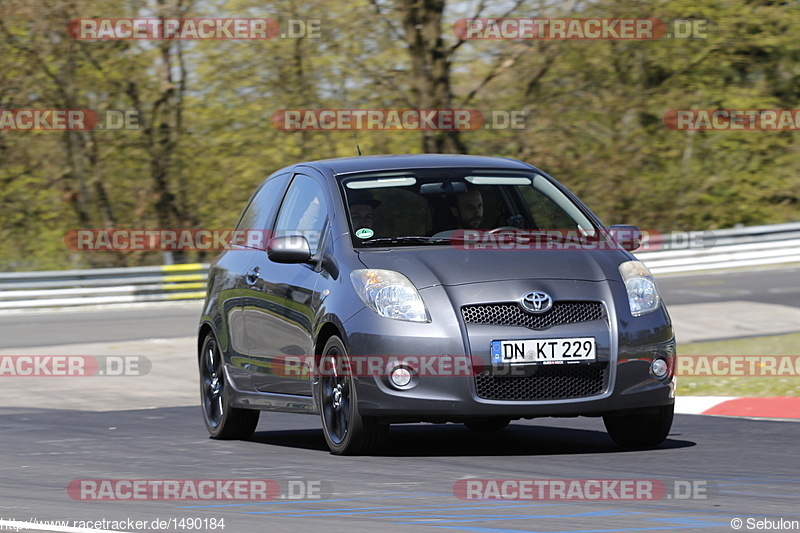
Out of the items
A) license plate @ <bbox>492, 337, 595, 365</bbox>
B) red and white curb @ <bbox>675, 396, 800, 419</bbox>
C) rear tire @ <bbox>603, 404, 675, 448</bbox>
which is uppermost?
license plate @ <bbox>492, 337, 595, 365</bbox>

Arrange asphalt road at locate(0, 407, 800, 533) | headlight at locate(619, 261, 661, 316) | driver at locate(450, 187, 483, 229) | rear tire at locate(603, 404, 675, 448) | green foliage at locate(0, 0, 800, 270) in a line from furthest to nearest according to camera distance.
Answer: green foliage at locate(0, 0, 800, 270)
driver at locate(450, 187, 483, 229)
rear tire at locate(603, 404, 675, 448)
headlight at locate(619, 261, 661, 316)
asphalt road at locate(0, 407, 800, 533)

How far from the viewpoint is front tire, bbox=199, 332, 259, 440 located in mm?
9898

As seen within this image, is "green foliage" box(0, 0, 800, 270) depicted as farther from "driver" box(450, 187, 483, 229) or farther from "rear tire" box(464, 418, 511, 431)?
"driver" box(450, 187, 483, 229)

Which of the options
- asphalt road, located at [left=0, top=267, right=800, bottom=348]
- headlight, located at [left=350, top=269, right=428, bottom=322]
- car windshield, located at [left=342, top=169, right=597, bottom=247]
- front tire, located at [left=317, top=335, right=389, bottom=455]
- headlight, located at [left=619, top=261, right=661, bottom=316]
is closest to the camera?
headlight, located at [left=350, top=269, right=428, bottom=322]

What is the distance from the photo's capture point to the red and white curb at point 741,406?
35.3 feet

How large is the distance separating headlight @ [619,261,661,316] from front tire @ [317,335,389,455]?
4.88ft

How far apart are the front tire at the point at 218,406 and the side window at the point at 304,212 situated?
1107 mm

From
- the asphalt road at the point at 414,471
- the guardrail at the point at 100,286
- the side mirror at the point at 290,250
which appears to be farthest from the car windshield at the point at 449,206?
the guardrail at the point at 100,286

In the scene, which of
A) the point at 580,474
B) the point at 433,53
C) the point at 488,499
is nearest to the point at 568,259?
the point at 580,474

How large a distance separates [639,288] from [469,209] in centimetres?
120

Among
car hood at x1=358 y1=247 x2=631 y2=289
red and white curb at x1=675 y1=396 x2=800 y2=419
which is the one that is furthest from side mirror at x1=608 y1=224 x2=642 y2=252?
red and white curb at x1=675 y1=396 x2=800 y2=419

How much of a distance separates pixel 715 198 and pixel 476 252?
31.8m

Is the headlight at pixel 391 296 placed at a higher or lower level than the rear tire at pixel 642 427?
higher

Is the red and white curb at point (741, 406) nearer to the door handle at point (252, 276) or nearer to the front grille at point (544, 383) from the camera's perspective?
the front grille at point (544, 383)
